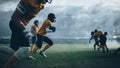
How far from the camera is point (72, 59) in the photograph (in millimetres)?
7375

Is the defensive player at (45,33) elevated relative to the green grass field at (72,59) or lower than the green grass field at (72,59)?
elevated

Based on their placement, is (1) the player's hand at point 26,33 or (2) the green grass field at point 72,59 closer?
(1) the player's hand at point 26,33

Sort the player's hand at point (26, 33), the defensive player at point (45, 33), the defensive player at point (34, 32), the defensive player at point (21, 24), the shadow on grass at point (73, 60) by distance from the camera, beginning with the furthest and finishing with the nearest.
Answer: the defensive player at point (45, 33)
the defensive player at point (34, 32)
the shadow on grass at point (73, 60)
the player's hand at point (26, 33)
the defensive player at point (21, 24)

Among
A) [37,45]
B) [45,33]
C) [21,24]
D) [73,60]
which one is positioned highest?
[21,24]

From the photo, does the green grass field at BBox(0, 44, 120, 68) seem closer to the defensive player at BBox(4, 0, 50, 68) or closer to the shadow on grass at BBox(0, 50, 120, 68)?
the shadow on grass at BBox(0, 50, 120, 68)

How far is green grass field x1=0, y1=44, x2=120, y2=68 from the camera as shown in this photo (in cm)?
708

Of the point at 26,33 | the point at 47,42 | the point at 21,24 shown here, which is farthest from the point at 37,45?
the point at 21,24

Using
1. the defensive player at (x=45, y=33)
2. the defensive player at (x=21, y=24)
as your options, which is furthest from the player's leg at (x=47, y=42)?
the defensive player at (x=21, y=24)

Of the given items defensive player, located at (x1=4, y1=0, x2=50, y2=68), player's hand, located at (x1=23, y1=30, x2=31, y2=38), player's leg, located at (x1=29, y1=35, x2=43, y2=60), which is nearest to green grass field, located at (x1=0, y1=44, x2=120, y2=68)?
player's leg, located at (x1=29, y1=35, x2=43, y2=60)

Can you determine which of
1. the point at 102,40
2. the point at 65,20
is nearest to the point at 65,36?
the point at 65,20

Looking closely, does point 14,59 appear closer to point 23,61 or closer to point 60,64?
point 23,61

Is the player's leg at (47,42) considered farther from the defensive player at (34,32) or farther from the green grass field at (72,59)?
the defensive player at (34,32)

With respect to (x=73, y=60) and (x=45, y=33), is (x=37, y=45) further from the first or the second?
(x=73, y=60)

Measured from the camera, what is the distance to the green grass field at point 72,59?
708 centimetres
